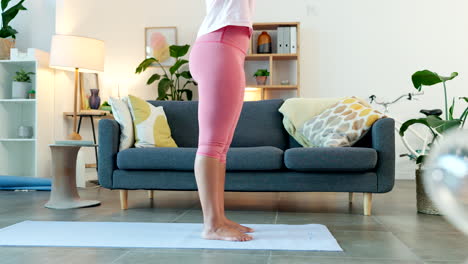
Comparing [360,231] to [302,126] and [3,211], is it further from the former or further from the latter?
[3,211]

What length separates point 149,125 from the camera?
10.3ft

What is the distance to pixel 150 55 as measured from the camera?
5.73m

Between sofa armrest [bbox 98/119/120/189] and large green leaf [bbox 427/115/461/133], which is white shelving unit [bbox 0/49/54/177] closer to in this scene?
sofa armrest [bbox 98/119/120/189]

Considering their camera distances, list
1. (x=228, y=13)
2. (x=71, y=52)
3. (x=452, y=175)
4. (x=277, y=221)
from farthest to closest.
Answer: (x=71, y=52) < (x=277, y=221) < (x=228, y=13) < (x=452, y=175)

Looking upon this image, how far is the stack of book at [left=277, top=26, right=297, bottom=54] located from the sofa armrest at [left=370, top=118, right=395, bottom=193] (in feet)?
8.96

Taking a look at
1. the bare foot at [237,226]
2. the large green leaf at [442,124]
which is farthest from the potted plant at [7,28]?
the large green leaf at [442,124]

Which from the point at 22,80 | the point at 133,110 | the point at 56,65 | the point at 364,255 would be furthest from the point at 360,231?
the point at 22,80

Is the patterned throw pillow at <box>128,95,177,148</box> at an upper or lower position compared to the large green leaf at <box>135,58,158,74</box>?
lower

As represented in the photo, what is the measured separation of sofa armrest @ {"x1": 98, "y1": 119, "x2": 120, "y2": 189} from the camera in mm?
2857

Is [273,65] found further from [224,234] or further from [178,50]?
[224,234]

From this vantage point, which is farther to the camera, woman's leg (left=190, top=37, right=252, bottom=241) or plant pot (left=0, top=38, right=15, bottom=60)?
plant pot (left=0, top=38, right=15, bottom=60)

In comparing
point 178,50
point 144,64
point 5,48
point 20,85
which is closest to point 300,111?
point 178,50

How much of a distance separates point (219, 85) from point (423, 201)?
1.65m

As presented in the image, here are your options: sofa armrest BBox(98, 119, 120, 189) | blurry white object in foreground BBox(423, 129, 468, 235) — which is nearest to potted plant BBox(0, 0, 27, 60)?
sofa armrest BBox(98, 119, 120, 189)
